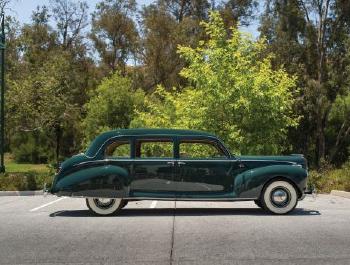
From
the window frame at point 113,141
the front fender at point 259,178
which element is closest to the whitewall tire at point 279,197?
the front fender at point 259,178

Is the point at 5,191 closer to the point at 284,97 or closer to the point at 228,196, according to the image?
the point at 228,196

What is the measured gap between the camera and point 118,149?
471 inches

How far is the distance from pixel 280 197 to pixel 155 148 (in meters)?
2.94

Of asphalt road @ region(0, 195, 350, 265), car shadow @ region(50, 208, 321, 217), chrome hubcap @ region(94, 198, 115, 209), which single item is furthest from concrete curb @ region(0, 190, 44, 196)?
chrome hubcap @ region(94, 198, 115, 209)

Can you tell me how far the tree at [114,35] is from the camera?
55062 millimetres

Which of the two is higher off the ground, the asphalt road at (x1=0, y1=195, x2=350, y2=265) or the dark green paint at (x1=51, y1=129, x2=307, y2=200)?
the dark green paint at (x1=51, y1=129, x2=307, y2=200)

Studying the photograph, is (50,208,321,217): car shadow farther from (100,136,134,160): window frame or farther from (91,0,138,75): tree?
(91,0,138,75): tree

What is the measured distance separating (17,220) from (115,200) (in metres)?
1.93

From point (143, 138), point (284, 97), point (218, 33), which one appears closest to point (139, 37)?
point (218, 33)

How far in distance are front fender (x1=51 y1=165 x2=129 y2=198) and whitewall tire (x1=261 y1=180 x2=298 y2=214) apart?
9.25ft

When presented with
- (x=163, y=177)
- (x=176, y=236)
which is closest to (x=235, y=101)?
(x=163, y=177)

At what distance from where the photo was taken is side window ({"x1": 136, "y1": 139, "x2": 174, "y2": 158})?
1180cm

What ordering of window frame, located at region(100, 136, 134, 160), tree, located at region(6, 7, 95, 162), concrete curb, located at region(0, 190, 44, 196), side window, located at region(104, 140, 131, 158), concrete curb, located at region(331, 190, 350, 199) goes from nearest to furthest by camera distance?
window frame, located at region(100, 136, 134, 160)
side window, located at region(104, 140, 131, 158)
concrete curb, located at region(331, 190, 350, 199)
concrete curb, located at region(0, 190, 44, 196)
tree, located at region(6, 7, 95, 162)

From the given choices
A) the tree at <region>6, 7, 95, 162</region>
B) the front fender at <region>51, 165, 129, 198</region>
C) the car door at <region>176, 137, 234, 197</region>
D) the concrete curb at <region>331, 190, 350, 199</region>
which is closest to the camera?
the front fender at <region>51, 165, 129, 198</region>
